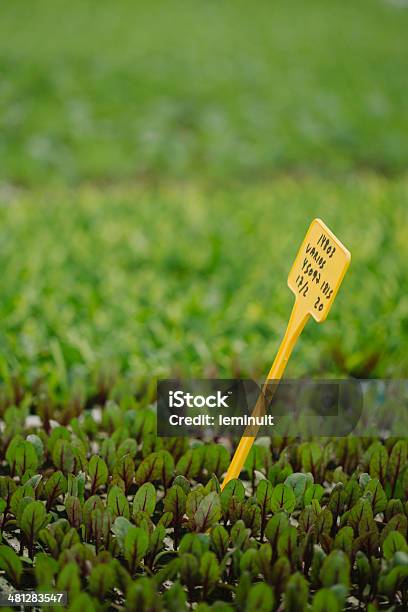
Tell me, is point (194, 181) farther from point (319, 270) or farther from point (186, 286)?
point (319, 270)

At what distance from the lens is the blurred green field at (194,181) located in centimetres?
333

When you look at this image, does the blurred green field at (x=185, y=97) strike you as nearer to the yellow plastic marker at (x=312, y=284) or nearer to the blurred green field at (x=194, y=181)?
the blurred green field at (x=194, y=181)

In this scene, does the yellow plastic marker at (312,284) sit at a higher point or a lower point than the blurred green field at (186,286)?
lower

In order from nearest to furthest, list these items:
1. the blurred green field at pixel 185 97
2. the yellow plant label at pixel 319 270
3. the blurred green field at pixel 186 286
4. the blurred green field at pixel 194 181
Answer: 1. the yellow plant label at pixel 319 270
2. the blurred green field at pixel 186 286
3. the blurred green field at pixel 194 181
4. the blurred green field at pixel 185 97

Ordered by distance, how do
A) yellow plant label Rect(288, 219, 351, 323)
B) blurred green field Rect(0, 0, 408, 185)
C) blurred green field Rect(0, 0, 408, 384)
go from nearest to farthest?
yellow plant label Rect(288, 219, 351, 323), blurred green field Rect(0, 0, 408, 384), blurred green field Rect(0, 0, 408, 185)

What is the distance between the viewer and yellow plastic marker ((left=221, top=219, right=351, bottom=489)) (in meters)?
1.78

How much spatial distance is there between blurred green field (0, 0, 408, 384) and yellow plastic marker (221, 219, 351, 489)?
41.8 inches

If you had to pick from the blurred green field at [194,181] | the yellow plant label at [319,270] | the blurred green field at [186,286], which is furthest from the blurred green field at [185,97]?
the yellow plant label at [319,270]

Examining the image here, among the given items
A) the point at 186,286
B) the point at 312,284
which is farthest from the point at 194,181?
the point at 312,284

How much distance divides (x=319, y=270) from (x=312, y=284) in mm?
44

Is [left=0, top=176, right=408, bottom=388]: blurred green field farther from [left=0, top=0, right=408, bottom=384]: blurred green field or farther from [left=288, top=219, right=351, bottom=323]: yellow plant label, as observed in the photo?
[left=288, top=219, right=351, bottom=323]: yellow plant label

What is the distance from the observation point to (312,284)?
6.14ft

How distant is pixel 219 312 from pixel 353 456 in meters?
1.44

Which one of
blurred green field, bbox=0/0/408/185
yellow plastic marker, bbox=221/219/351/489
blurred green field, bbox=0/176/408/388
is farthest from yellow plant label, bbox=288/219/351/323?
blurred green field, bbox=0/0/408/185
